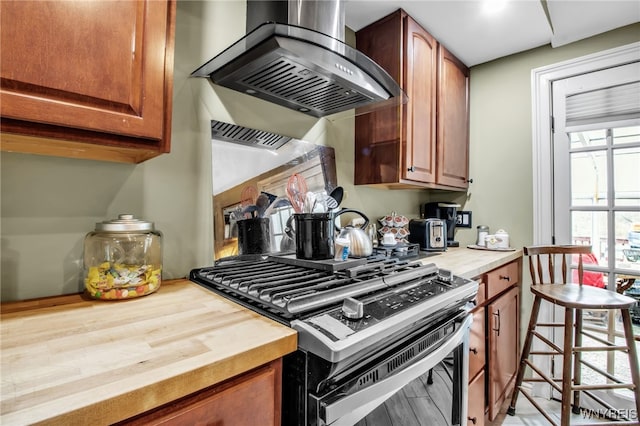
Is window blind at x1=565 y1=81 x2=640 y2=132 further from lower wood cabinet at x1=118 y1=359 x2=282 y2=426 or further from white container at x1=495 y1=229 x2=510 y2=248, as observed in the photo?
lower wood cabinet at x1=118 y1=359 x2=282 y2=426

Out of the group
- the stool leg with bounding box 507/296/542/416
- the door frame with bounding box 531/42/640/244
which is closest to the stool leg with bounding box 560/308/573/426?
the stool leg with bounding box 507/296/542/416

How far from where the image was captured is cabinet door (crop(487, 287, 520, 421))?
1591 mm

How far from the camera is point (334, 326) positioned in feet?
2.04

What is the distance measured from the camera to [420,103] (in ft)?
6.06

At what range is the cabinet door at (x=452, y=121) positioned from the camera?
205 centimetres

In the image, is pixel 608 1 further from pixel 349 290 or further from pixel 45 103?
pixel 45 103

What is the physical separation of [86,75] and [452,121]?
2.13 meters

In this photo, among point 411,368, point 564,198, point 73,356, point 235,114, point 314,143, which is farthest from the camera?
point 564,198

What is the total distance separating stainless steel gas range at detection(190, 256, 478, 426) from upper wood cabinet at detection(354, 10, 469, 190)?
0.78 metres

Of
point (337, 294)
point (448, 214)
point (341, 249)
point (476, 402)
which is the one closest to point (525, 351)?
point (476, 402)

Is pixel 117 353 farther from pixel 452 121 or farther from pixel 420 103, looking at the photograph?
pixel 452 121

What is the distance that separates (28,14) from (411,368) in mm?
1140

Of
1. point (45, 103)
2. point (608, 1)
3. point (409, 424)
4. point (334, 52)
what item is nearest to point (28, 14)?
point (45, 103)

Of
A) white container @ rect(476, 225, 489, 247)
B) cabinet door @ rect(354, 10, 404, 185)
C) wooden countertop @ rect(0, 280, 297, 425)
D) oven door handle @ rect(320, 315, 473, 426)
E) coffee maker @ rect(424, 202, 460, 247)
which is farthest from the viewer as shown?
coffee maker @ rect(424, 202, 460, 247)
